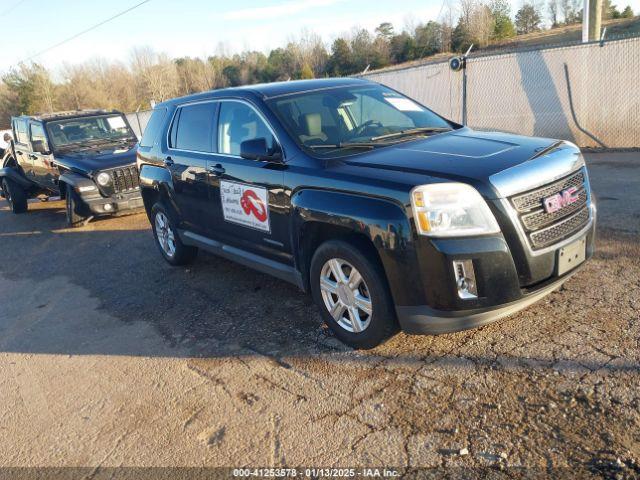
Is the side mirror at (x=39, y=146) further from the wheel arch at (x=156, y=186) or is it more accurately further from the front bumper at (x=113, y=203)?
the wheel arch at (x=156, y=186)

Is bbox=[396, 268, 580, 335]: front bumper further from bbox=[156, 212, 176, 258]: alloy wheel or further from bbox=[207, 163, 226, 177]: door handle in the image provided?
bbox=[156, 212, 176, 258]: alloy wheel

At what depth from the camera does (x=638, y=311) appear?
12.3ft

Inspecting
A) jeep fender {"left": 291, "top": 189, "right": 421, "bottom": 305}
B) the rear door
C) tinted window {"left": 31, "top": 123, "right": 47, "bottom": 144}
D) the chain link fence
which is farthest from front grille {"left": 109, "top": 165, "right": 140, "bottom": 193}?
the chain link fence

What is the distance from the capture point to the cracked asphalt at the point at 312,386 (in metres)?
2.71

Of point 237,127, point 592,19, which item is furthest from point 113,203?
point 592,19

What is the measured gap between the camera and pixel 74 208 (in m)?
8.95

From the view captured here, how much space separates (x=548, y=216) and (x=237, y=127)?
106 inches

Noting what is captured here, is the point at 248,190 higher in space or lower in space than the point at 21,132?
lower

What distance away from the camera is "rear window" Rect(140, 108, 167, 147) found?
19.8 ft

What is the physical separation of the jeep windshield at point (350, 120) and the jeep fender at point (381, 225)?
512mm

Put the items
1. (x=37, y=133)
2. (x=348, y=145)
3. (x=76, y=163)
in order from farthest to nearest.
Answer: (x=37, y=133), (x=76, y=163), (x=348, y=145)

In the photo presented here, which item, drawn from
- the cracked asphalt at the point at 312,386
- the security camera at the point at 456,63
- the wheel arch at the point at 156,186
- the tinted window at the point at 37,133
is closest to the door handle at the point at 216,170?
the wheel arch at the point at 156,186

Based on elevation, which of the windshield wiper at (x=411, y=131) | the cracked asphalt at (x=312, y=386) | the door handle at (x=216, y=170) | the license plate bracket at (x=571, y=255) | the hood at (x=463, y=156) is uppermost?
the windshield wiper at (x=411, y=131)

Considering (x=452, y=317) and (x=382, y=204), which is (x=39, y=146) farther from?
(x=452, y=317)
